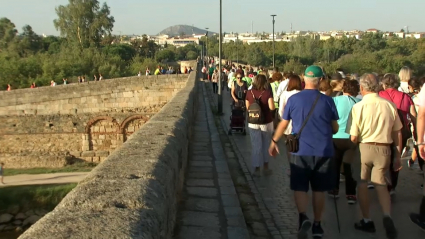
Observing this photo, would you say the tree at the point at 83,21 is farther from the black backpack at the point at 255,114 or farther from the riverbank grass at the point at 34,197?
the black backpack at the point at 255,114

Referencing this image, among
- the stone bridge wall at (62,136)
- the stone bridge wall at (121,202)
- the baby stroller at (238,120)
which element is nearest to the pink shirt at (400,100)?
the stone bridge wall at (121,202)

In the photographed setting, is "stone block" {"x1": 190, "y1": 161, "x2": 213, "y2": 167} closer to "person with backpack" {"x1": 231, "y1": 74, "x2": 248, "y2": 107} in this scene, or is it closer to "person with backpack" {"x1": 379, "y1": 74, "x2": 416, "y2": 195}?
"person with backpack" {"x1": 379, "y1": 74, "x2": 416, "y2": 195}

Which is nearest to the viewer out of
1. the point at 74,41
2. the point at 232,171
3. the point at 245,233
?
the point at 245,233

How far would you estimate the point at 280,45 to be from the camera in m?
105

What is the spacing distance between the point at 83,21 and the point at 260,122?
5682 centimetres

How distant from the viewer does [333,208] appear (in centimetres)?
586

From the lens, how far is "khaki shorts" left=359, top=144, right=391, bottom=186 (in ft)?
16.2

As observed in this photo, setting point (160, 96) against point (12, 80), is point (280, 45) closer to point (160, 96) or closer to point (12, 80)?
point (12, 80)

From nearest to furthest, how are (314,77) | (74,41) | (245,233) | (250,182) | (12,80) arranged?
(245,233) → (314,77) → (250,182) → (12,80) → (74,41)

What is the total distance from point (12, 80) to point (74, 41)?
19.7 m

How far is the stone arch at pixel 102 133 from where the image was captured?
908 inches

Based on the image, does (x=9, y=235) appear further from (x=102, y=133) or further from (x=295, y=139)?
(x=295, y=139)

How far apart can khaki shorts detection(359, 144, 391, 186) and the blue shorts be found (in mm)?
470

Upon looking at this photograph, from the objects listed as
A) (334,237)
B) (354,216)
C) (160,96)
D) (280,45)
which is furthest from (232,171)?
(280,45)
